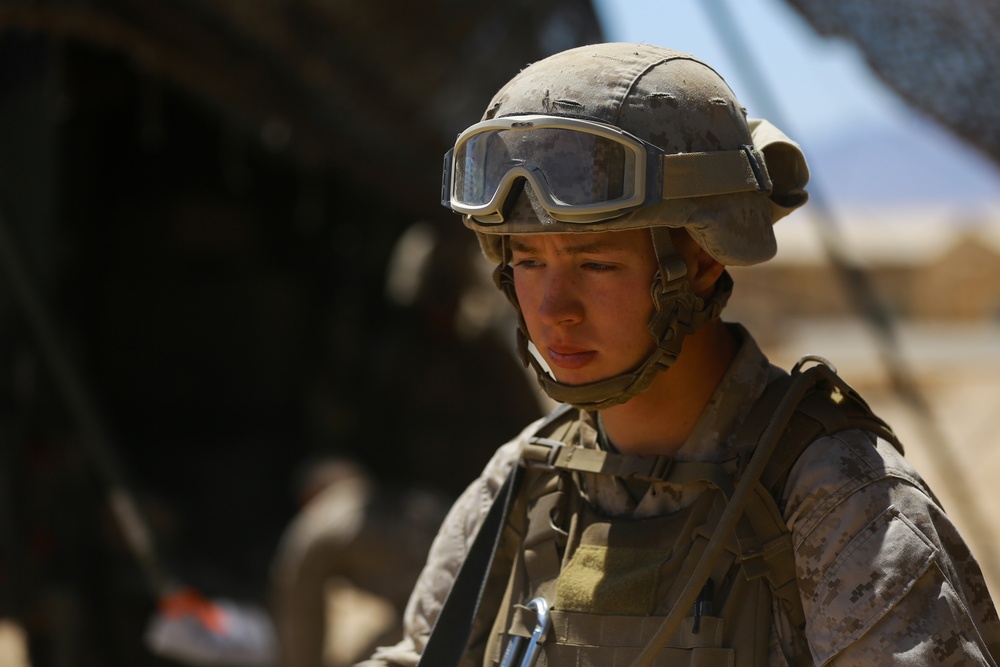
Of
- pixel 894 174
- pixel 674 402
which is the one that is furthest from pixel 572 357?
pixel 894 174

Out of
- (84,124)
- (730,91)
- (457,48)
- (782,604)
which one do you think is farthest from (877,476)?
(84,124)

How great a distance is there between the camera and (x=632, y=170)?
1.76m

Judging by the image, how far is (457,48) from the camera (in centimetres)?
484

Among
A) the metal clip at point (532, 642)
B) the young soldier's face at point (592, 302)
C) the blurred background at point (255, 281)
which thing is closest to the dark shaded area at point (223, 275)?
the blurred background at point (255, 281)

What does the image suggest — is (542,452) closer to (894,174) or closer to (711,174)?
(711,174)

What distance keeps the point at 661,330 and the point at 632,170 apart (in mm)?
227

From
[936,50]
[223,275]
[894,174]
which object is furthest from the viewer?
[894,174]

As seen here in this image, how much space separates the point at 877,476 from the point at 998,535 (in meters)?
6.40

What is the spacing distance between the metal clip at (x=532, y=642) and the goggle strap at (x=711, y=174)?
2.03 feet

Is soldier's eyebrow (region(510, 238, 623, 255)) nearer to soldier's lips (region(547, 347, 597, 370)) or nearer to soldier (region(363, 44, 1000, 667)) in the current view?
soldier (region(363, 44, 1000, 667))

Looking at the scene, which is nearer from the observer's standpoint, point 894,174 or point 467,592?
point 467,592

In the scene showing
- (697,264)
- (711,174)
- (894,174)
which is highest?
(711,174)

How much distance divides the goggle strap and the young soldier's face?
0.28ft

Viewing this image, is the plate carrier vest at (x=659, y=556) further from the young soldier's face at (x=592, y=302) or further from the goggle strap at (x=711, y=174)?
the goggle strap at (x=711, y=174)
